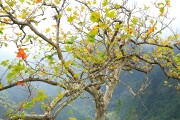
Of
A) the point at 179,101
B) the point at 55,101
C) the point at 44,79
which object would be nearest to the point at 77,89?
the point at 55,101

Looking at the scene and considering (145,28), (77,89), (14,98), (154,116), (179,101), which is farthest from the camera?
(14,98)

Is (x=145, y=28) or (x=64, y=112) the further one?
(x=64, y=112)

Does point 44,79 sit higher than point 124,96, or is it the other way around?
point 124,96

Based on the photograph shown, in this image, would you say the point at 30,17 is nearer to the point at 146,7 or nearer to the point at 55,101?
the point at 55,101

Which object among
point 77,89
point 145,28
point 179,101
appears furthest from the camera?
point 179,101

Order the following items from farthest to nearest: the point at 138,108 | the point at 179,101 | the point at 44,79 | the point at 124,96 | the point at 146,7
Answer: the point at 124,96 → the point at 138,108 → the point at 179,101 → the point at 146,7 → the point at 44,79

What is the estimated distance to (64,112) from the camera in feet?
337

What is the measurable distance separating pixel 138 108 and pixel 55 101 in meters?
79.3

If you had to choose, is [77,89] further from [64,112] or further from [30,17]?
[64,112]

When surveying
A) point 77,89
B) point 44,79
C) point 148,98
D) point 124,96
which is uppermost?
point 124,96

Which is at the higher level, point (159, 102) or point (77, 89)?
point (159, 102)

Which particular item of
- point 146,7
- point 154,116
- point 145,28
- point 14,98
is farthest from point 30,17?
point 14,98

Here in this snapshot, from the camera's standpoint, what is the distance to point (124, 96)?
97.2 metres

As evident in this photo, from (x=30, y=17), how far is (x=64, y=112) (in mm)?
98252
